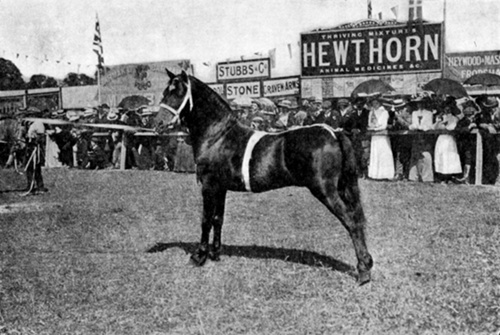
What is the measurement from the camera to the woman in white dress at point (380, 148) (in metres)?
15.0

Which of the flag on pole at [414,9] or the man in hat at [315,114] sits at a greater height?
the flag on pole at [414,9]

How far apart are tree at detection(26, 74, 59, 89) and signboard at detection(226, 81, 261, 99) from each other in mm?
26769

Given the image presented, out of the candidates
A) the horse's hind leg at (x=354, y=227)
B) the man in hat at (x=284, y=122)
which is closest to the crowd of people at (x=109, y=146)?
the man in hat at (x=284, y=122)

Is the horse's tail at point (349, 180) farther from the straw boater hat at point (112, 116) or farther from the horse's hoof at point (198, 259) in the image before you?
the straw boater hat at point (112, 116)

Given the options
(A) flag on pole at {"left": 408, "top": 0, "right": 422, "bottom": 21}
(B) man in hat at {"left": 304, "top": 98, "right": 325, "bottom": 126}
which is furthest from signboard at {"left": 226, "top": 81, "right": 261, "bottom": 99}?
(B) man in hat at {"left": 304, "top": 98, "right": 325, "bottom": 126}

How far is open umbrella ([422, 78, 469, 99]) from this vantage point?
15016mm

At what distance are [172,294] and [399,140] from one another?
34.2 ft

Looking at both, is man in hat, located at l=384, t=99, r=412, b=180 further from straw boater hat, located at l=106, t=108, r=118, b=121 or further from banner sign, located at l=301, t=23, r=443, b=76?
straw boater hat, located at l=106, t=108, r=118, b=121

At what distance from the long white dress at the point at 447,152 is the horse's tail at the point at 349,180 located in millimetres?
8345

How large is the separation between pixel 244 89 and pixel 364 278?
26432 millimetres

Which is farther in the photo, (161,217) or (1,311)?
(161,217)

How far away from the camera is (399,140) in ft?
49.5

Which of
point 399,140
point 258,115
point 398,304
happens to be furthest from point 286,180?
point 258,115

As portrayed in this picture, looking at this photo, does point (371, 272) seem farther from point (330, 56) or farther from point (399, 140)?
point (330, 56)
